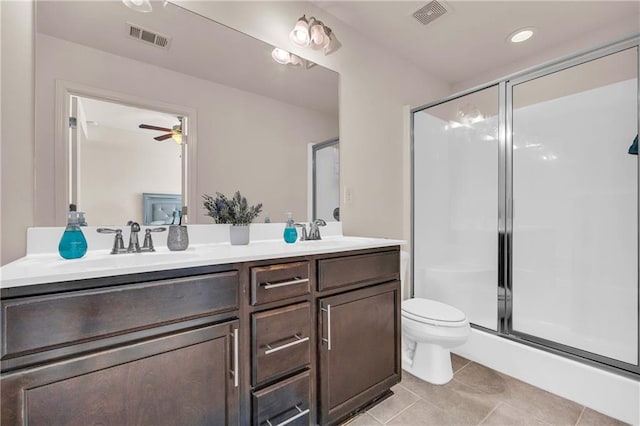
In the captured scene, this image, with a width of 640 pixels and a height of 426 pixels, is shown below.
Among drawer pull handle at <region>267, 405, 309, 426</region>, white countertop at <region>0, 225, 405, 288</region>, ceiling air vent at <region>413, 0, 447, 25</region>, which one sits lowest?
drawer pull handle at <region>267, 405, 309, 426</region>

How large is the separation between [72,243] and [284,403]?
3.18 feet

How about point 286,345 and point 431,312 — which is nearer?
point 286,345

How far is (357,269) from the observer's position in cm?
137

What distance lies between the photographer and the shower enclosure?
1632 mm

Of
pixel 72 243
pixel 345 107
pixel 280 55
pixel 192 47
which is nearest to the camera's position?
pixel 72 243

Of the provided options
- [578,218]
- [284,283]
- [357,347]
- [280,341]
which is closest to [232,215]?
[284,283]

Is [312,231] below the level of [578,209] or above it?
below

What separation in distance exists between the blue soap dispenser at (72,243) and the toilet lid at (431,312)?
5.49ft

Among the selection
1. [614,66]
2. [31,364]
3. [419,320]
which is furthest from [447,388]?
[614,66]

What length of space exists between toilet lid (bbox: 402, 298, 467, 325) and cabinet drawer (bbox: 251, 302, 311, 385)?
856mm

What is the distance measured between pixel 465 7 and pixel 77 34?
2.19 meters

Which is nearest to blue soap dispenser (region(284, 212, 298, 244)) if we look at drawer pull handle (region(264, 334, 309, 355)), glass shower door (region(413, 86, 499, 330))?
drawer pull handle (region(264, 334, 309, 355))

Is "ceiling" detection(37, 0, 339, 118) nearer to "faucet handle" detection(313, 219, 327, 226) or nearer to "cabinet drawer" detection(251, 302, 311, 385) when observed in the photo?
"faucet handle" detection(313, 219, 327, 226)

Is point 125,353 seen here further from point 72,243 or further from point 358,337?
point 358,337
